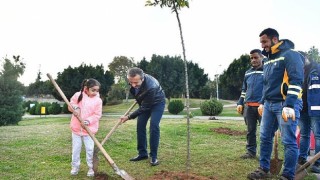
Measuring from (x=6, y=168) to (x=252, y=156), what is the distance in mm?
4528

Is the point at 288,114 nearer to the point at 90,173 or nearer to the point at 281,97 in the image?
the point at 281,97

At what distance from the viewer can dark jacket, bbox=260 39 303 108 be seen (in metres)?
4.64

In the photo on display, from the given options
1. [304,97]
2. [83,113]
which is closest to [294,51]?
[304,97]

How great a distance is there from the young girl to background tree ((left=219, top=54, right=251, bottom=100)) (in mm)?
53558

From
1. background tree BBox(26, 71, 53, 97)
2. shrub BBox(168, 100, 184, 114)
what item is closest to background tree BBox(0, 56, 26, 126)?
shrub BBox(168, 100, 184, 114)

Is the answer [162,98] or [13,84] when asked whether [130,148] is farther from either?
[13,84]

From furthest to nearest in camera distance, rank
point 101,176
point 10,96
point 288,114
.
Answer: point 10,96, point 101,176, point 288,114

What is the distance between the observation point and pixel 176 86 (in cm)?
5931

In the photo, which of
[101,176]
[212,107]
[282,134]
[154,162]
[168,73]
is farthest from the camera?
[168,73]

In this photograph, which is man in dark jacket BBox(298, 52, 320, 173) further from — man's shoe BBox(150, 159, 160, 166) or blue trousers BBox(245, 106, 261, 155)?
man's shoe BBox(150, 159, 160, 166)

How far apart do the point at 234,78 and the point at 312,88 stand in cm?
5441

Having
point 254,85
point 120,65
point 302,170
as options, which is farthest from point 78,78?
point 302,170

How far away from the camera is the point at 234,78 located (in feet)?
195

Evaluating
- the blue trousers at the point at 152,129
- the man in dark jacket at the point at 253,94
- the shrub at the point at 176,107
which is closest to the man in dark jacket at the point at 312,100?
the man in dark jacket at the point at 253,94
